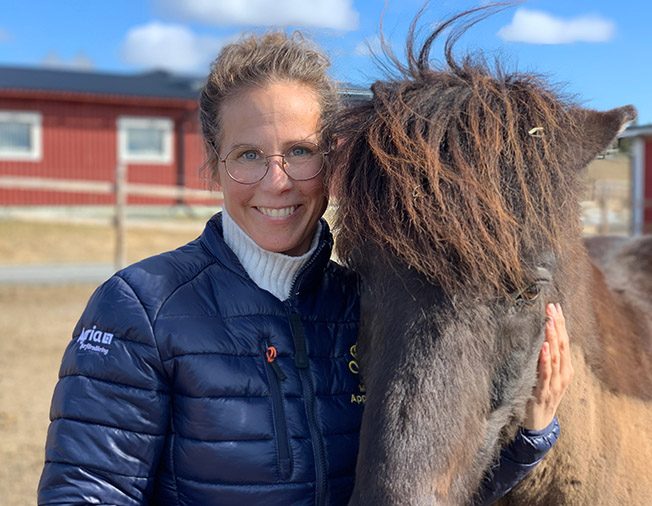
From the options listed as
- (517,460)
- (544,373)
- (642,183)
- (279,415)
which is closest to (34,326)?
(279,415)

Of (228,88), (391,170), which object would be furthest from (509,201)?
(228,88)

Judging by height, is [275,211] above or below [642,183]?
below

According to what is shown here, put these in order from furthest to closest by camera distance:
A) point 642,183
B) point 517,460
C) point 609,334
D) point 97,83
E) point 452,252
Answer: point 97,83 < point 642,183 < point 609,334 < point 517,460 < point 452,252

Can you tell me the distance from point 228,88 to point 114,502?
1.19 meters

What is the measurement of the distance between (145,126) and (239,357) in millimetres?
24614

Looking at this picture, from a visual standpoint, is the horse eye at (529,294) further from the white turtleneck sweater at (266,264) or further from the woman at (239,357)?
the white turtleneck sweater at (266,264)

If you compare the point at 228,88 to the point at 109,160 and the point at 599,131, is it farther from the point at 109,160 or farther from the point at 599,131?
the point at 109,160

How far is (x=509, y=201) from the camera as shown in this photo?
1967mm

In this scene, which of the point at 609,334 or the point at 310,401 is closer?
the point at 310,401

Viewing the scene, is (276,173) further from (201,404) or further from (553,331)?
(553,331)

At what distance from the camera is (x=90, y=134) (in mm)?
24828

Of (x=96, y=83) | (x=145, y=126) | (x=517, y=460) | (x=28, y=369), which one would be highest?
(x=96, y=83)

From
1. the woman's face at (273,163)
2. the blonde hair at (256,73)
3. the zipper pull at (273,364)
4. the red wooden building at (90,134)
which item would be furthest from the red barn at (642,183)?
the zipper pull at (273,364)

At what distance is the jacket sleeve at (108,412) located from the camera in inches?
76.4
